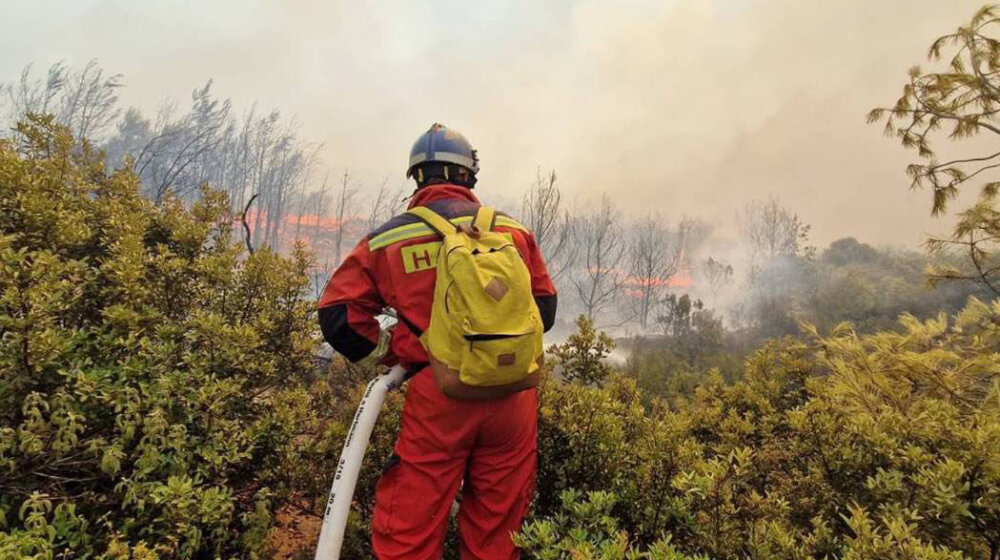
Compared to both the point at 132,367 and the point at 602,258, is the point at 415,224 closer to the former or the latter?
the point at 132,367

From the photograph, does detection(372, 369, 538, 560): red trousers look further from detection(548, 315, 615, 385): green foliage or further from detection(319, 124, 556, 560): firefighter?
detection(548, 315, 615, 385): green foliage

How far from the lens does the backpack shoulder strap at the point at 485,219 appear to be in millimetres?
1901

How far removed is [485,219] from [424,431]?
0.94 m

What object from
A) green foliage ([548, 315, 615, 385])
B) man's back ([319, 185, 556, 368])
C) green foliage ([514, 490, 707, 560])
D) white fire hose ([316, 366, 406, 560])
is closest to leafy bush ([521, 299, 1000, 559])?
green foliage ([514, 490, 707, 560])

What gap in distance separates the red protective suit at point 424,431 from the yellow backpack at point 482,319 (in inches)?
5.9

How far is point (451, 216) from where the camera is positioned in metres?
1.93

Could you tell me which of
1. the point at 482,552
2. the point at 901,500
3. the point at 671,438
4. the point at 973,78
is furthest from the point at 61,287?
the point at 973,78

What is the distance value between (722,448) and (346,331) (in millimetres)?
2253

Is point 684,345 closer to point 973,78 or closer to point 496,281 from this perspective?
point 973,78

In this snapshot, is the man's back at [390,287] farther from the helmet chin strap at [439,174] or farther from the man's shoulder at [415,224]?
the helmet chin strap at [439,174]

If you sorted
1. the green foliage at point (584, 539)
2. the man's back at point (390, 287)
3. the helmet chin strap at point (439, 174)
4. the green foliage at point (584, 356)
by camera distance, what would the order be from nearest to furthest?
the green foliage at point (584, 539) → the man's back at point (390, 287) → the helmet chin strap at point (439, 174) → the green foliage at point (584, 356)

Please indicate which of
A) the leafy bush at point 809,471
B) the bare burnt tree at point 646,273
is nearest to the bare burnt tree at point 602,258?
the bare burnt tree at point 646,273

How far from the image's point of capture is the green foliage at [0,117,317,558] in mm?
1464

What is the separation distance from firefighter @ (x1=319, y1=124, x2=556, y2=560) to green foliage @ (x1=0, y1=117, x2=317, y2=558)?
57cm
